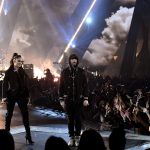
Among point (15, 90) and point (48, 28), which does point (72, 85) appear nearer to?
point (15, 90)

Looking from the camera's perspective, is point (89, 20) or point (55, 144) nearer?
point (55, 144)

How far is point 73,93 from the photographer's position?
32.1ft

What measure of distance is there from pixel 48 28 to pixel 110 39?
14720mm

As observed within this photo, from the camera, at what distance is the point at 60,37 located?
142 feet

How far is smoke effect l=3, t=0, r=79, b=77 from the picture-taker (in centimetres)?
4250

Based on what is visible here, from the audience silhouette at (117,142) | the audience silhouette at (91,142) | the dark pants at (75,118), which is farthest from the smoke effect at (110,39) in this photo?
the audience silhouette at (91,142)

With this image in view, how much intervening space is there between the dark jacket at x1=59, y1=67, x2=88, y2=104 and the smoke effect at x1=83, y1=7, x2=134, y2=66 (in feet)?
71.5

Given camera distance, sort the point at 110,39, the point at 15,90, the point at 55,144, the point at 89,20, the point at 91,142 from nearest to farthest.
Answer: the point at 55,144
the point at 91,142
the point at 15,90
the point at 110,39
the point at 89,20

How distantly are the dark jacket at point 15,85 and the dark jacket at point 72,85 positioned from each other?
2.75 feet

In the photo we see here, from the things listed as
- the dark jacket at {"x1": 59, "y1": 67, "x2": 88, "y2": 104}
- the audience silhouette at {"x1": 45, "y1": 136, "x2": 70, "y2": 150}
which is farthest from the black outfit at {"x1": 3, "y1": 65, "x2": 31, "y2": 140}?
the audience silhouette at {"x1": 45, "y1": 136, "x2": 70, "y2": 150}

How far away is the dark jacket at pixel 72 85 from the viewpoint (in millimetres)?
9781

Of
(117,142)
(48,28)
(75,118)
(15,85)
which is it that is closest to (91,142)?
(117,142)

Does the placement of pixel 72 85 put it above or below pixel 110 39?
below

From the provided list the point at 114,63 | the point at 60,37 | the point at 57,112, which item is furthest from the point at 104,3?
the point at 57,112
